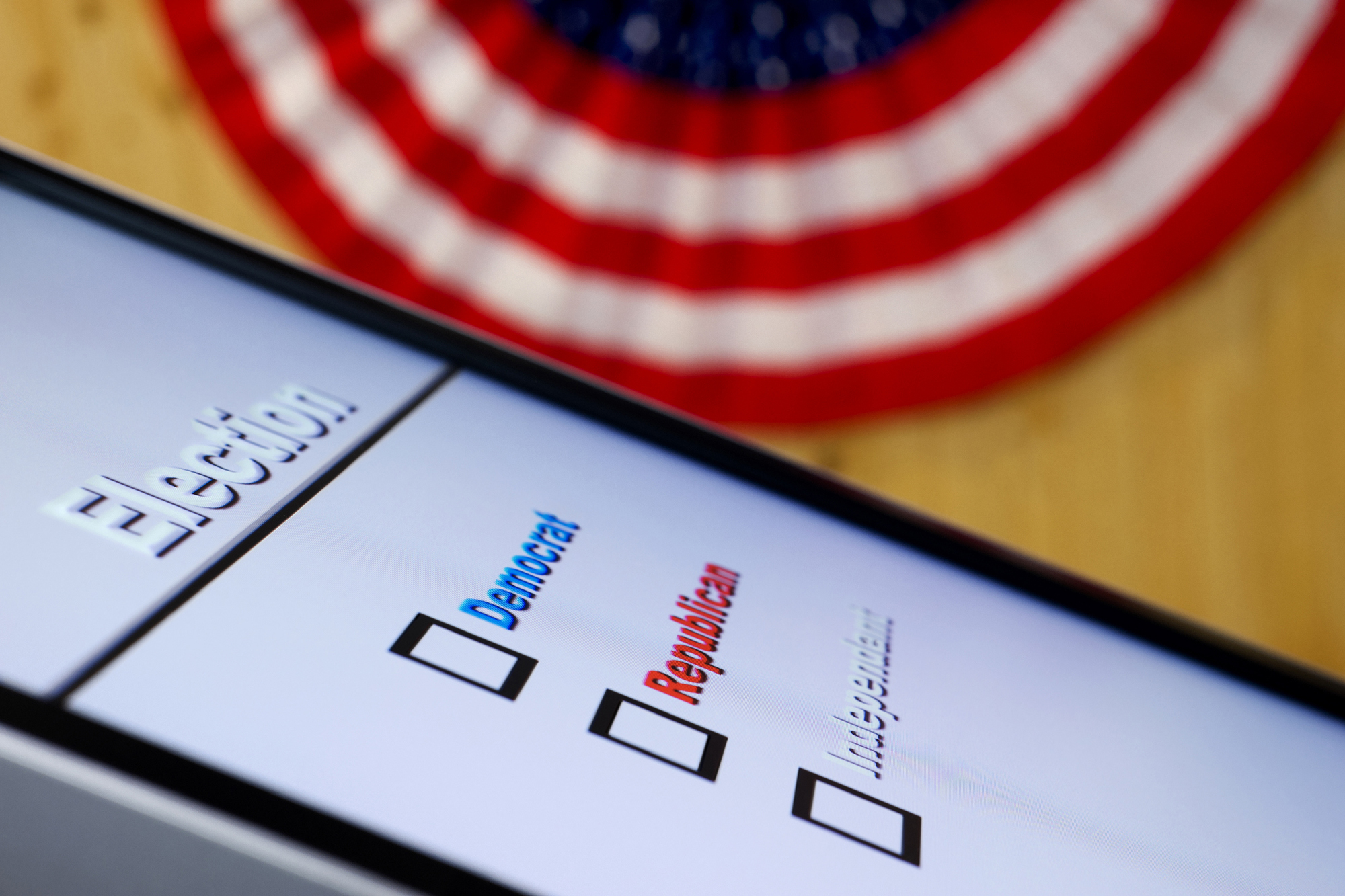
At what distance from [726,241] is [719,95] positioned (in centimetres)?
16

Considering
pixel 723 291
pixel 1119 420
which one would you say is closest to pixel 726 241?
pixel 723 291

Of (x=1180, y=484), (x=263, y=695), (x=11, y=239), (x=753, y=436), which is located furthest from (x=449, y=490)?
(x=1180, y=484)

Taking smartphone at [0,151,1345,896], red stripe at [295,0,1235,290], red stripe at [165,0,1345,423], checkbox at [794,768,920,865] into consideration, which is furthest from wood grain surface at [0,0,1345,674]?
checkbox at [794,768,920,865]

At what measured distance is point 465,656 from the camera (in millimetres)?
411

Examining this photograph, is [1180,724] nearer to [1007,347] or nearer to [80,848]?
[1007,347]

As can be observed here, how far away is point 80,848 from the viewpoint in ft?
0.99

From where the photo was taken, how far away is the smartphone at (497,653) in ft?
1.05

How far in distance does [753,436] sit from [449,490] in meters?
0.61

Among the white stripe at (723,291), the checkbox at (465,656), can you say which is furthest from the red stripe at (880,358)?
the checkbox at (465,656)

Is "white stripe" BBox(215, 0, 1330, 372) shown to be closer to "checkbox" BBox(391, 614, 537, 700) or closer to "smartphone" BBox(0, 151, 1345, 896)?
"smartphone" BBox(0, 151, 1345, 896)

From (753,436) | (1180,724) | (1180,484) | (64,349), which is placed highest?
(1180,484)

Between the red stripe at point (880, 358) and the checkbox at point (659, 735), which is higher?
the red stripe at point (880, 358)

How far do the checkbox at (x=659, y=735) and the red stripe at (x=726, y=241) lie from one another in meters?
0.67

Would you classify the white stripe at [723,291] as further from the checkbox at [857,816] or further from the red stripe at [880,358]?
the checkbox at [857,816]
